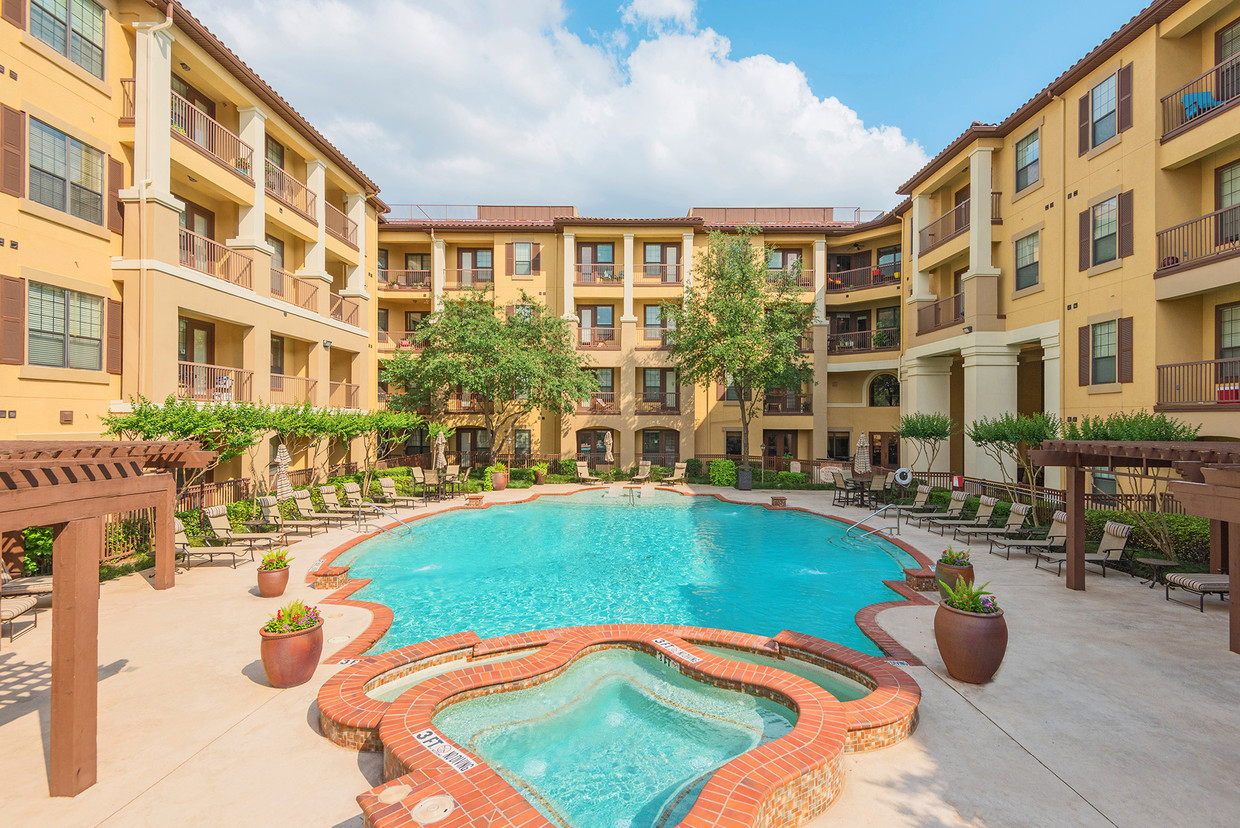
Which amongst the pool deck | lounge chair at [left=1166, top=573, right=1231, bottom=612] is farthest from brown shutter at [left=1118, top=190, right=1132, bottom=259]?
the pool deck

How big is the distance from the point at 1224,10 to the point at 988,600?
17972 millimetres

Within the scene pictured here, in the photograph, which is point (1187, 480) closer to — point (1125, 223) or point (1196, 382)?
point (1196, 382)

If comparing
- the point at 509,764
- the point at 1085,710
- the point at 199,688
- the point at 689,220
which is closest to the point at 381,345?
the point at 689,220

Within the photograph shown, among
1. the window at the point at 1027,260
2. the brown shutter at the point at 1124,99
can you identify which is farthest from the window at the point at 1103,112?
the window at the point at 1027,260

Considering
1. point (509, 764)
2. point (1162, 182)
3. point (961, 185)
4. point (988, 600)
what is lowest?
point (509, 764)

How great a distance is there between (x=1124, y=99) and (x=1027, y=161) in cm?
396

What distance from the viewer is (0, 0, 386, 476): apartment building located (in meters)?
12.0

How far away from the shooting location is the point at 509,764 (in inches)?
206

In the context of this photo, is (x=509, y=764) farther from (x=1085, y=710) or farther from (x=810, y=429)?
(x=810, y=429)

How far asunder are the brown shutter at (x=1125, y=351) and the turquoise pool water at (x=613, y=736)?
16417mm

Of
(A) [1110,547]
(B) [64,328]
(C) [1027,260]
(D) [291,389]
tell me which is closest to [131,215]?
(B) [64,328]

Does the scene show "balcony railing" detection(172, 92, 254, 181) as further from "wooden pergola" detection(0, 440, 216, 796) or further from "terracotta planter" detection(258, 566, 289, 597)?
"wooden pergola" detection(0, 440, 216, 796)

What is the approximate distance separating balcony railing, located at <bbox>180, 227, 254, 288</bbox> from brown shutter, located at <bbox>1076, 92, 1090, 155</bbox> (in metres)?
27.0

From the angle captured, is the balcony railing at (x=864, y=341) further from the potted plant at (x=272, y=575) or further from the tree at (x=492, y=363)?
the potted plant at (x=272, y=575)
